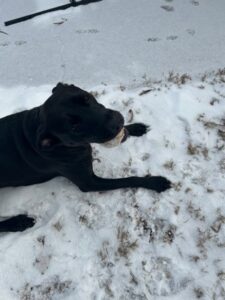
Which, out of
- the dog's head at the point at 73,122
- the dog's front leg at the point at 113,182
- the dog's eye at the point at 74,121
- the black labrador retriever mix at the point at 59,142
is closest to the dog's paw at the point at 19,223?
the black labrador retriever mix at the point at 59,142

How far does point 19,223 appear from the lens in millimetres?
3359

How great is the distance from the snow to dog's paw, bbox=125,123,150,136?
0.24 feet

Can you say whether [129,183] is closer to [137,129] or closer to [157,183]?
[157,183]

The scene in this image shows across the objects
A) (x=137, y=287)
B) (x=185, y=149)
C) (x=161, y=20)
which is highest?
(x=161, y=20)

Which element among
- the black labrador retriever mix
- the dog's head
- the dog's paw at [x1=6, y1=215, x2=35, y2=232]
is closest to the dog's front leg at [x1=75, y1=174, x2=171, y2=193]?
the black labrador retriever mix

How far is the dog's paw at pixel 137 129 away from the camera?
3781 mm

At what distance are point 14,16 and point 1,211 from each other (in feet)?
8.43

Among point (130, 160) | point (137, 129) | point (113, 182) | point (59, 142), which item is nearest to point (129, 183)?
point (113, 182)

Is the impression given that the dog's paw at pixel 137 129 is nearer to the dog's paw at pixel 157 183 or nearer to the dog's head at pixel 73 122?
the dog's paw at pixel 157 183

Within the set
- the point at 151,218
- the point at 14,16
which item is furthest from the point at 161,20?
the point at 151,218

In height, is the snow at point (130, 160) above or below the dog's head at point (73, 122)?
below

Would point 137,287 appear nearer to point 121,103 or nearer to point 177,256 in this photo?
point 177,256

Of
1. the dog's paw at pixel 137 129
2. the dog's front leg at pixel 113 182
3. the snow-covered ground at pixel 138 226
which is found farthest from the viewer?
the dog's paw at pixel 137 129

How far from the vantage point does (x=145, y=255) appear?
314 centimetres
